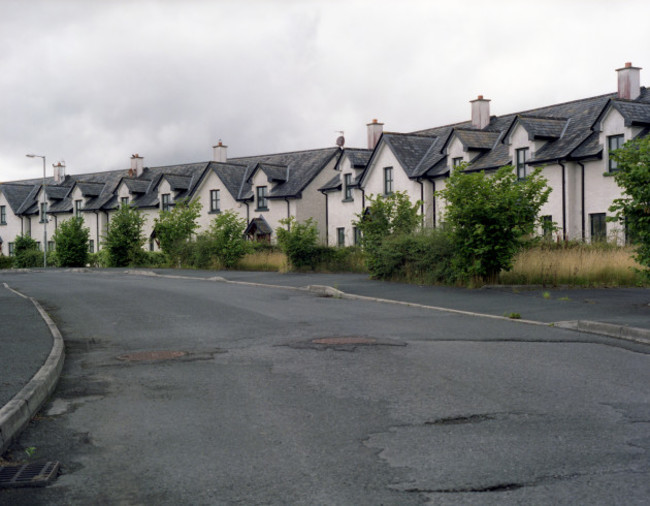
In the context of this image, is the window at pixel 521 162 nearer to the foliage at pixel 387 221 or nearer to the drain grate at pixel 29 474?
the foliage at pixel 387 221

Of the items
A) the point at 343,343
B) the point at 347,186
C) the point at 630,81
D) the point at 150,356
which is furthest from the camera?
the point at 347,186

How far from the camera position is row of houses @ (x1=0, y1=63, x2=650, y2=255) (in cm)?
3266

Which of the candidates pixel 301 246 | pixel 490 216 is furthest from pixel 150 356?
pixel 301 246

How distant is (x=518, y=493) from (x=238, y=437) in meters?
2.42

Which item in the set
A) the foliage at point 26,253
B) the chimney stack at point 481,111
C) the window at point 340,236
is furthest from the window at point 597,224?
the foliage at point 26,253

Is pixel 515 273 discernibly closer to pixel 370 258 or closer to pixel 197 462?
pixel 370 258

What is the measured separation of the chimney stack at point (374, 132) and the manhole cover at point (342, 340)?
39807 millimetres

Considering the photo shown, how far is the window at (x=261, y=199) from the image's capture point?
53.6m

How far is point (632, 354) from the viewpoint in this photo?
10156mm

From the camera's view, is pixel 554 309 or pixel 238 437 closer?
pixel 238 437

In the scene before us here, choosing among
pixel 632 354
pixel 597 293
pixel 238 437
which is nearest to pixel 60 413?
pixel 238 437

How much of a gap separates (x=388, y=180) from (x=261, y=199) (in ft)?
41.8

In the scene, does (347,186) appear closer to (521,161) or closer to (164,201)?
(521,161)

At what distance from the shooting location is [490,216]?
21.2 meters
